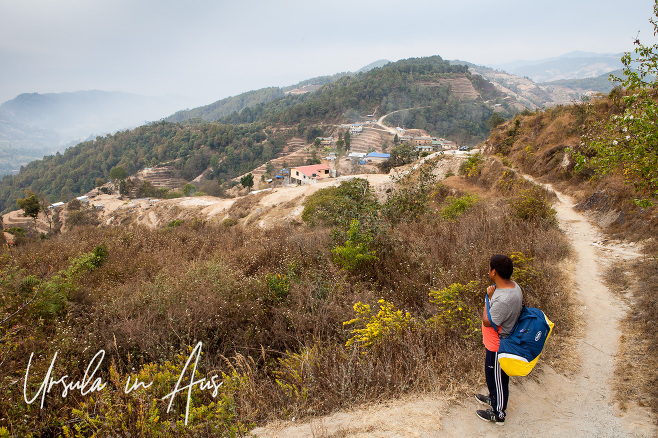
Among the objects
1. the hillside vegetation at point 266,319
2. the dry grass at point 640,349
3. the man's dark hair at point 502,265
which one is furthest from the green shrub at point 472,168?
the man's dark hair at point 502,265

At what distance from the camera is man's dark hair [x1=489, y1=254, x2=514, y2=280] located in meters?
2.46

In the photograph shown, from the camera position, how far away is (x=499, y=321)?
2.46 metres

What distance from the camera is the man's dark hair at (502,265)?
246cm

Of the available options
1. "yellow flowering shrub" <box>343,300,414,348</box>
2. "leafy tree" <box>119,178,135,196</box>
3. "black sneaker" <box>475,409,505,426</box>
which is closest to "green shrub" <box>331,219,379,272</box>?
"yellow flowering shrub" <box>343,300,414,348</box>

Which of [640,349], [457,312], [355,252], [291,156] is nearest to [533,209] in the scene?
[640,349]

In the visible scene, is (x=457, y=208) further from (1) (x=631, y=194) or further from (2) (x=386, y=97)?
(2) (x=386, y=97)

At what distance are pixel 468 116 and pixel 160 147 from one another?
83892 millimetres

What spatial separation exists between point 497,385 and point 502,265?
0.96 m

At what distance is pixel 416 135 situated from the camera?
77.1 m

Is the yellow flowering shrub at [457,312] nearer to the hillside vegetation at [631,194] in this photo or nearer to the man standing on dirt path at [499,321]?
the man standing on dirt path at [499,321]

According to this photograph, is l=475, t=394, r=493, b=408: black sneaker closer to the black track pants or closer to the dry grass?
the black track pants

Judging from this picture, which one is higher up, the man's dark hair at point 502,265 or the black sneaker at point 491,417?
the man's dark hair at point 502,265

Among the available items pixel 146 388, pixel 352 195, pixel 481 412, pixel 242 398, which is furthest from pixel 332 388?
pixel 352 195

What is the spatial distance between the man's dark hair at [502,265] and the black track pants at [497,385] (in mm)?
653
